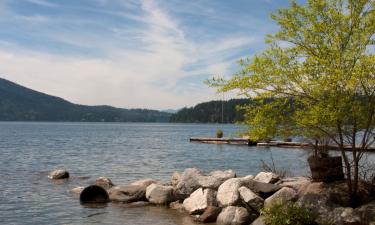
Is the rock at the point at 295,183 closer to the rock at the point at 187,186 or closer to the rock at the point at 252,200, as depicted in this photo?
the rock at the point at 252,200

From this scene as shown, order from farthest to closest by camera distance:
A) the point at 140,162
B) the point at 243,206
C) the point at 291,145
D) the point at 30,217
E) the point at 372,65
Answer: the point at 291,145 → the point at 140,162 → the point at 30,217 → the point at 243,206 → the point at 372,65

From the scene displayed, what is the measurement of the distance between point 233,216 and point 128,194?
23.2 ft

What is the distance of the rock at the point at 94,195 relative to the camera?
2172cm

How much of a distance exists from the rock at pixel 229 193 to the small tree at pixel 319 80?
115 inches

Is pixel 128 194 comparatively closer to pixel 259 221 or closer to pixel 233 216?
pixel 233 216

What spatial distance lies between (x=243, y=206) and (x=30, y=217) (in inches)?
348

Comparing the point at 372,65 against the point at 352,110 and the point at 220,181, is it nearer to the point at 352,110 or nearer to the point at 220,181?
the point at 352,110

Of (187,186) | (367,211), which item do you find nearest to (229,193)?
(187,186)

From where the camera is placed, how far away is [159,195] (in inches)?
820

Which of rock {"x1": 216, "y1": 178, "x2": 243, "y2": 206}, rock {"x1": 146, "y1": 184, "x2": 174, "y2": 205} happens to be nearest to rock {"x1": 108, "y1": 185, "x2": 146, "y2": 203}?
rock {"x1": 146, "y1": 184, "x2": 174, "y2": 205}

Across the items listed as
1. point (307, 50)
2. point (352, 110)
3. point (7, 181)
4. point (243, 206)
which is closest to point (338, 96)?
point (352, 110)

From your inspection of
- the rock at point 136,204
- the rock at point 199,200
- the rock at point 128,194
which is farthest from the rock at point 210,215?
the rock at point 128,194

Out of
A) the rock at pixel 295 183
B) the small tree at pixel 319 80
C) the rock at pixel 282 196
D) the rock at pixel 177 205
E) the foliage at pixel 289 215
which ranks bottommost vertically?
the rock at pixel 177 205

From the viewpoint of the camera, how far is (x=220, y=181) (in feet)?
65.5
